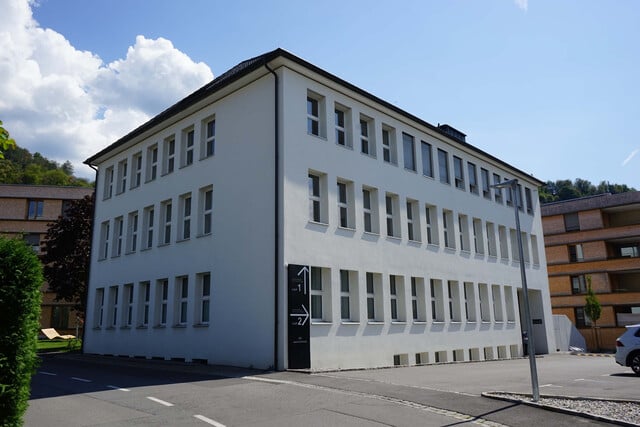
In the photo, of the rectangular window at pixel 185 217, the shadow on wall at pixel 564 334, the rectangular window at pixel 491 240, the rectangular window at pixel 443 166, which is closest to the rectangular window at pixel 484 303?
the rectangular window at pixel 491 240

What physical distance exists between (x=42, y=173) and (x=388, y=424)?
261 ft

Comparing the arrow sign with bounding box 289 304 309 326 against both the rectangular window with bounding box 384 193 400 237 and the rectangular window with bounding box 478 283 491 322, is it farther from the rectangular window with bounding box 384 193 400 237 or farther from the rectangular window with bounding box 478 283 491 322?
the rectangular window with bounding box 478 283 491 322

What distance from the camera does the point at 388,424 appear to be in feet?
26.3

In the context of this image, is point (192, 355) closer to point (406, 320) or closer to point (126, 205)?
point (406, 320)

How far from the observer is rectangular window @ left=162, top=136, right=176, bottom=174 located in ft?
76.9

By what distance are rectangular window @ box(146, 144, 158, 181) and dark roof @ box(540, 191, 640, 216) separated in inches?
1644

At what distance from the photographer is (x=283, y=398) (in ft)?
34.3

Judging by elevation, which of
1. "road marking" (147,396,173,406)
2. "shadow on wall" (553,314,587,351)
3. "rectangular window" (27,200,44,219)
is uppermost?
"rectangular window" (27,200,44,219)

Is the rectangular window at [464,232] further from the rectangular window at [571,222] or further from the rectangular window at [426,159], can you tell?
the rectangular window at [571,222]

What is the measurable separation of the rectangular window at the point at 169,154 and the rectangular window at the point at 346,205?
8.03 metres

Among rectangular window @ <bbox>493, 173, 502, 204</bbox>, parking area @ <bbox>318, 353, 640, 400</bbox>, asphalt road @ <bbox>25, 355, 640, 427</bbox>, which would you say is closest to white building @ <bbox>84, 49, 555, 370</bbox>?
rectangular window @ <bbox>493, 173, 502, 204</bbox>

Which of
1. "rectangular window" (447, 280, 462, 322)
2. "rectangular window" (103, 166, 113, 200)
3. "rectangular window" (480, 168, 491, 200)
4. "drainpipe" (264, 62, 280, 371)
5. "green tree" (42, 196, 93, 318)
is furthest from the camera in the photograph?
"green tree" (42, 196, 93, 318)

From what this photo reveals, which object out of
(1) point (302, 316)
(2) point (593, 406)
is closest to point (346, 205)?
(1) point (302, 316)

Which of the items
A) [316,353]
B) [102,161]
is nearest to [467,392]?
[316,353]
